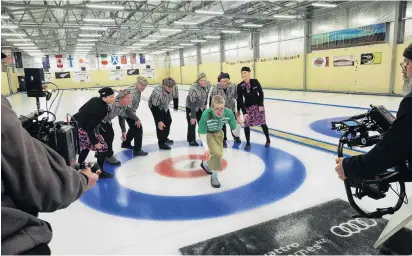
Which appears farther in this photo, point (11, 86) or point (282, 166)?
point (11, 86)

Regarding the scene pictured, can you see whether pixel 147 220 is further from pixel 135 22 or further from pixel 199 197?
pixel 135 22

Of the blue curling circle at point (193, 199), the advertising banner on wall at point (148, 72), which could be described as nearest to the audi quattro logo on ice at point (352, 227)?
the blue curling circle at point (193, 199)

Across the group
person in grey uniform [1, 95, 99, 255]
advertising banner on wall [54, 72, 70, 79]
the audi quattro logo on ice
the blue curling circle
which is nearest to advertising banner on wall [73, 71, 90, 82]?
advertising banner on wall [54, 72, 70, 79]

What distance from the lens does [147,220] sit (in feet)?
9.94

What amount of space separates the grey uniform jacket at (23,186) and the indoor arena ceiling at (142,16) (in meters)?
12.9

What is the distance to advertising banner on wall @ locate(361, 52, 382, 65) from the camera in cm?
1362

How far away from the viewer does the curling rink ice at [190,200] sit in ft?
8.71

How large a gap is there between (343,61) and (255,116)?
11917 mm

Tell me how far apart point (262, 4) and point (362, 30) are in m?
5.63

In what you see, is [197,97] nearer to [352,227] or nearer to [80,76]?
[352,227]

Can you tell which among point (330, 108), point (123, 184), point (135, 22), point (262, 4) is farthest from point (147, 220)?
point (135, 22)

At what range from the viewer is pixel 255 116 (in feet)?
18.5

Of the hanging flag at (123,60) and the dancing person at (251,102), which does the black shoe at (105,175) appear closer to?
the dancing person at (251,102)

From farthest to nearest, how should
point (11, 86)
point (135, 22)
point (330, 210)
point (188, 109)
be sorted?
1. point (11, 86)
2. point (135, 22)
3. point (188, 109)
4. point (330, 210)
